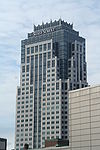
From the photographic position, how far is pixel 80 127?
105m

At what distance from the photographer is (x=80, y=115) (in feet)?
345

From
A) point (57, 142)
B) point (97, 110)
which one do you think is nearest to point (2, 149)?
point (57, 142)

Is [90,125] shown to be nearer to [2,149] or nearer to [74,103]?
[74,103]

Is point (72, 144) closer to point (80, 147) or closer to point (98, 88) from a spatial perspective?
point (80, 147)

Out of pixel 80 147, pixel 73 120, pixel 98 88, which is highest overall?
pixel 98 88

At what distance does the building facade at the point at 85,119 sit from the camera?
99562 mm

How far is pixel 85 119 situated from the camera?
338 ft

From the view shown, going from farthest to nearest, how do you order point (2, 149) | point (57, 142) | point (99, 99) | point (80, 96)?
point (2, 149) < point (57, 142) < point (80, 96) < point (99, 99)

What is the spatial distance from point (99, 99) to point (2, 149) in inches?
3704

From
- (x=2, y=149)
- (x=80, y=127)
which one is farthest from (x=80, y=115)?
(x=2, y=149)

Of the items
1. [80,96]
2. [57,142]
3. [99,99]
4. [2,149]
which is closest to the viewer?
[99,99]

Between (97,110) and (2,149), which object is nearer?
(97,110)

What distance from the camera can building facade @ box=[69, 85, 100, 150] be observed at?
99.6 metres

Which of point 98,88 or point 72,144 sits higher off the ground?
point 98,88
